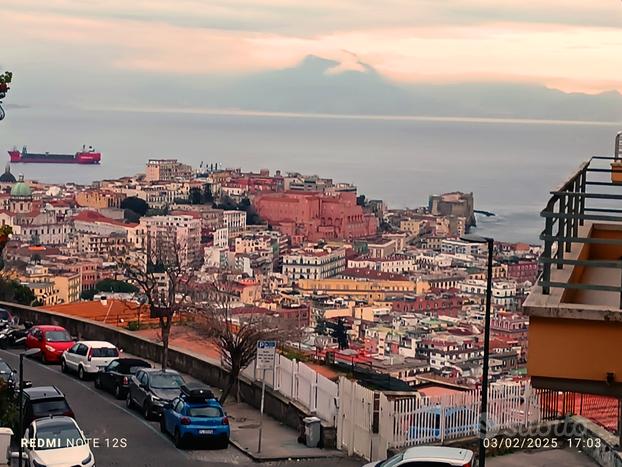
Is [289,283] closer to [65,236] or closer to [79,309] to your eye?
[65,236]

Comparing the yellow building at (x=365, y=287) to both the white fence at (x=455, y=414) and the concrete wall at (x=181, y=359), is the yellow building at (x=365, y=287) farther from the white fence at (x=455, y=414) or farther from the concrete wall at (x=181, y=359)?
the white fence at (x=455, y=414)

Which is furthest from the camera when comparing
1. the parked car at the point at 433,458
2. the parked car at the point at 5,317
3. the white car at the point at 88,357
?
the parked car at the point at 5,317

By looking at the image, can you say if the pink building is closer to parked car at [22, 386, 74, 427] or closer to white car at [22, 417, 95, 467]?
parked car at [22, 386, 74, 427]

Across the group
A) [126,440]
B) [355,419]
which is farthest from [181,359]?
[355,419]

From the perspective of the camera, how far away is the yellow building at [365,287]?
4008 inches

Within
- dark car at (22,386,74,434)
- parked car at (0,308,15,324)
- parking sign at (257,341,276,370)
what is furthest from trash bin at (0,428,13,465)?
parked car at (0,308,15,324)

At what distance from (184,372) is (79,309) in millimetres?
9248

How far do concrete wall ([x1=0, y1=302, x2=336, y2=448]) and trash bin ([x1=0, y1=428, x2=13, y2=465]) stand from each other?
3.42 m

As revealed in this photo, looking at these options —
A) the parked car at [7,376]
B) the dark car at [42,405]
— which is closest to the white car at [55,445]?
the dark car at [42,405]

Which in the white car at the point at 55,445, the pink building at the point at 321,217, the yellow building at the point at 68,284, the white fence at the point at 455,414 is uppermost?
the white fence at the point at 455,414

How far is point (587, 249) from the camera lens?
6.46 m

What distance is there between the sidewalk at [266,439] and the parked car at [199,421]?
355 millimetres

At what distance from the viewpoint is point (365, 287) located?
106 meters

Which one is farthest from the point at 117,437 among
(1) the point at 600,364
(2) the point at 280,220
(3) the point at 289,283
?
(2) the point at 280,220
